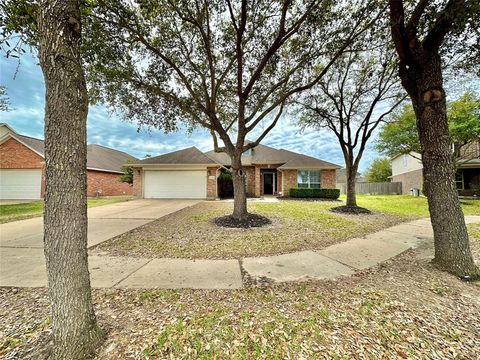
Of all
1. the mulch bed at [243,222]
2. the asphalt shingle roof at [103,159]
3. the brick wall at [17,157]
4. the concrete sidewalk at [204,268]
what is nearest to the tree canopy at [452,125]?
the mulch bed at [243,222]

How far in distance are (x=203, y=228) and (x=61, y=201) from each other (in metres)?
5.00

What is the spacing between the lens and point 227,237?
5.64 m

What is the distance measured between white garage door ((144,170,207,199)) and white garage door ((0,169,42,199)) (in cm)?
763

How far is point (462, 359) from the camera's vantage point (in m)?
1.80

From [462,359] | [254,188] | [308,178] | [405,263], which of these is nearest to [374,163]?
[308,178]

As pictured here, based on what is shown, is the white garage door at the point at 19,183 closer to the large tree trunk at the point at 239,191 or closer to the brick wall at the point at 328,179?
the large tree trunk at the point at 239,191

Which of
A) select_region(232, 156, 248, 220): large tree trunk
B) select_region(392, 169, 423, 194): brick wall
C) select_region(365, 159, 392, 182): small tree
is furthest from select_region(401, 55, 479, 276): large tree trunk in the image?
select_region(365, 159, 392, 182): small tree

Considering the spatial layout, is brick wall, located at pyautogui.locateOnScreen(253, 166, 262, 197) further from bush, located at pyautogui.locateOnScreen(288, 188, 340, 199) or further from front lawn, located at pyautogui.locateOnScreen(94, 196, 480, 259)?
front lawn, located at pyautogui.locateOnScreen(94, 196, 480, 259)

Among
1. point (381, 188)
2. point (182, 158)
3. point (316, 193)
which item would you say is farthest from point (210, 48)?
point (381, 188)

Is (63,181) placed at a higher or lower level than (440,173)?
lower

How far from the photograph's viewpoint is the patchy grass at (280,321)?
6.12 ft

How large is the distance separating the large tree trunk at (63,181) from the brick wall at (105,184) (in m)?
17.9

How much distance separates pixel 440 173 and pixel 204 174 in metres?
13.1

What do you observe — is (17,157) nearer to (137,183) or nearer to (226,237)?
(137,183)
